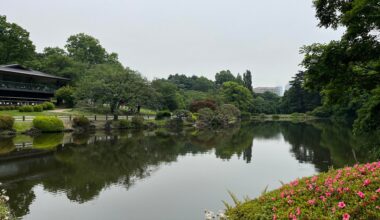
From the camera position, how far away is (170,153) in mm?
18453

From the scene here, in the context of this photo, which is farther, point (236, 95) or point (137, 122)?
point (236, 95)

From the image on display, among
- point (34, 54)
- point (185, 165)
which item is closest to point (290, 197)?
point (185, 165)

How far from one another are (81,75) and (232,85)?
34.4 metres

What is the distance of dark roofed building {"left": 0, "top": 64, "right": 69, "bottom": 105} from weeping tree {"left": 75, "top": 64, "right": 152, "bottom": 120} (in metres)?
7.14

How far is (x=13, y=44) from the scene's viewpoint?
4641cm

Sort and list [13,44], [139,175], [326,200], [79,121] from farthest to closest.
A: 1. [13,44]
2. [79,121]
3. [139,175]
4. [326,200]

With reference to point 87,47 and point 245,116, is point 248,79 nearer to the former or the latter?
point 245,116

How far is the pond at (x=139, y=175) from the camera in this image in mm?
8547

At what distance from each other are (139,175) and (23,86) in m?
30.7

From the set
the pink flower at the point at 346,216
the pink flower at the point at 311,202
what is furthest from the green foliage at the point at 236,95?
the pink flower at the point at 346,216

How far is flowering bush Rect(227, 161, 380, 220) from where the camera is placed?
151 inches

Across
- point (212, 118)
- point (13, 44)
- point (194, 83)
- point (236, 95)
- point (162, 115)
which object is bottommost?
point (212, 118)

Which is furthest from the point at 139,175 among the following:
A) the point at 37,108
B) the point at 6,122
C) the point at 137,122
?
the point at 37,108

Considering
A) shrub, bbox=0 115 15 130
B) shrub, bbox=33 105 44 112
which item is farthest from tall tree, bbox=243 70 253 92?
shrub, bbox=0 115 15 130
